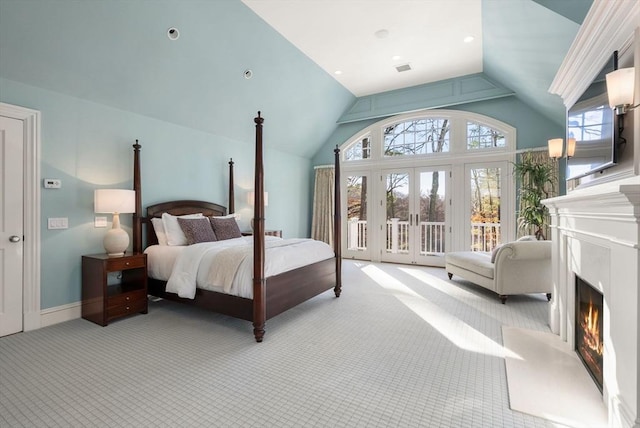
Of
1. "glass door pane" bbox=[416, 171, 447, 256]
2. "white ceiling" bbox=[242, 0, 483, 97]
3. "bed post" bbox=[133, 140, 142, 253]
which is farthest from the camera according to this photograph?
"glass door pane" bbox=[416, 171, 447, 256]

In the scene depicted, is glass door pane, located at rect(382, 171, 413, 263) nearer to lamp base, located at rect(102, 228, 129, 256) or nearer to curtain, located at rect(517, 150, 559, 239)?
curtain, located at rect(517, 150, 559, 239)

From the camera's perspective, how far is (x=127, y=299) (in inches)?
131

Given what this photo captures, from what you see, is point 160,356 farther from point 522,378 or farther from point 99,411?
point 522,378

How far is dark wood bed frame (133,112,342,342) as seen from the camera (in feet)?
9.17

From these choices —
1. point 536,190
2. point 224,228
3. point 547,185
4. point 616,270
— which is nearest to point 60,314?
point 224,228

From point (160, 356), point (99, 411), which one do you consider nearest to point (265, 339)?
point (160, 356)

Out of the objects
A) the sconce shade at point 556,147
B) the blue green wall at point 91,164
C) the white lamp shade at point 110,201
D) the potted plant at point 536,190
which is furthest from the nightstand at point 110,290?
the potted plant at point 536,190

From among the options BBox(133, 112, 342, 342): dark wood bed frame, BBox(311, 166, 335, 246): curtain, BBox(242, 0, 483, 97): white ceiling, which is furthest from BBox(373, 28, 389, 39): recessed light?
BBox(311, 166, 335, 246): curtain

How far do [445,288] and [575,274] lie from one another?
81.1 inches

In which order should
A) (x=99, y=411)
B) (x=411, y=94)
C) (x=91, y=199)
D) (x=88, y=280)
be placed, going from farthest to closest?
(x=411, y=94), (x=91, y=199), (x=88, y=280), (x=99, y=411)

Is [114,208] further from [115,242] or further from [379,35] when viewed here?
[379,35]

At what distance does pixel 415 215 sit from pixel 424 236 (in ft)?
1.49

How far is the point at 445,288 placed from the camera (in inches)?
177

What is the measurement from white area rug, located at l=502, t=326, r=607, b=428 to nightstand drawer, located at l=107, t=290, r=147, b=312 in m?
3.54
